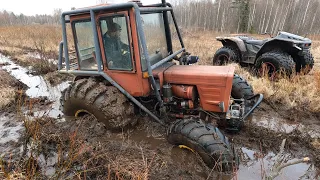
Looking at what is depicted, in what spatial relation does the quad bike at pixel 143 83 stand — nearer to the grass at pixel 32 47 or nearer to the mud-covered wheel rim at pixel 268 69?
the mud-covered wheel rim at pixel 268 69

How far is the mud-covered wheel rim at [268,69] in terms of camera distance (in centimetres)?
636

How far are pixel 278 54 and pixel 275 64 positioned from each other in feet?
0.96

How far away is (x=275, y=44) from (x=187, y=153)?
519cm

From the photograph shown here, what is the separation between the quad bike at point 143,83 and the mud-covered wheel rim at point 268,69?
2.76 metres

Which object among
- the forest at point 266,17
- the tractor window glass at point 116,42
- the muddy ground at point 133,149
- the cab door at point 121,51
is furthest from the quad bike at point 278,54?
the forest at point 266,17

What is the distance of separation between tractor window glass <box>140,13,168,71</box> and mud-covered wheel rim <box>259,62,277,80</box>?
3.60 metres

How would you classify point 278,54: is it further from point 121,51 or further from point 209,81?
point 121,51

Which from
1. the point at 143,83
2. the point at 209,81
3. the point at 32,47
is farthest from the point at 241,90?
the point at 32,47

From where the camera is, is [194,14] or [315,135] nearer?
[315,135]

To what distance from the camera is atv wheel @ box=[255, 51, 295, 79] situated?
20.4ft

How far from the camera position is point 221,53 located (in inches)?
315

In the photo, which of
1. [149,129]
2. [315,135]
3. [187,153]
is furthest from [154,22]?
[315,135]

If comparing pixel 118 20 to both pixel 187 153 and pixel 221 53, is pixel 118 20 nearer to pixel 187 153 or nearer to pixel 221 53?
pixel 187 153

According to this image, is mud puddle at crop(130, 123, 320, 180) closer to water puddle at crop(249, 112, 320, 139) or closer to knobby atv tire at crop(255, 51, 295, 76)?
water puddle at crop(249, 112, 320, 139)
